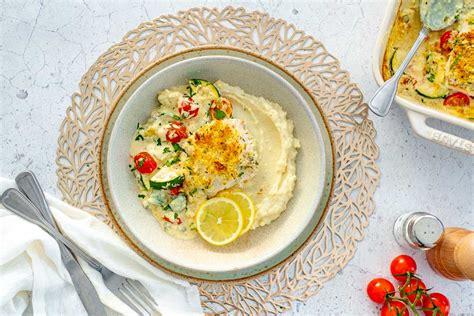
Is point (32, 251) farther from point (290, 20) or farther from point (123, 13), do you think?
point (290, 20)

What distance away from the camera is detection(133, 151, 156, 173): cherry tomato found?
278 centimetres

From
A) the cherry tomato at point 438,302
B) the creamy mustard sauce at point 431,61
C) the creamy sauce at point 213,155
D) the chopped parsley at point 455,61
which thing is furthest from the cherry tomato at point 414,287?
the chopped parsley at point 455,61

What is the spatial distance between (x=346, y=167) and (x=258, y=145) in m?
0.48

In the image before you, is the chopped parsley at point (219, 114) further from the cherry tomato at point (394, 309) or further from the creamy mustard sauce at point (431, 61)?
the cherry tomato at point (394, 309)

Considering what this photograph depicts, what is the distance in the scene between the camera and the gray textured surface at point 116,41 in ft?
9.69

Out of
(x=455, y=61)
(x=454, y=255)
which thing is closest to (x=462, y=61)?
(x=455, y=61)

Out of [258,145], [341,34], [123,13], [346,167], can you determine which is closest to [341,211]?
[346,167]

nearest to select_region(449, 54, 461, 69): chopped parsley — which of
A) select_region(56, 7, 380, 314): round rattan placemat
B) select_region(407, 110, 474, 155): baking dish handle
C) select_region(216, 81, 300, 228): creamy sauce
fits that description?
select_region(407, 110, 474, 155): baking dish handle

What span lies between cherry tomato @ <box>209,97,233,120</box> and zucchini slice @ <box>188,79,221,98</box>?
34 millimetres

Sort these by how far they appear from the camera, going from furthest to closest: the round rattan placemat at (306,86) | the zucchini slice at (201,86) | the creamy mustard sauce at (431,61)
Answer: the creamy mustard sauce at (431,61)
the round rattan placemat at (306,86)
the zucchini slice at (201,86)

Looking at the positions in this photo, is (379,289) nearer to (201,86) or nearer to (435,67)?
(435,67)

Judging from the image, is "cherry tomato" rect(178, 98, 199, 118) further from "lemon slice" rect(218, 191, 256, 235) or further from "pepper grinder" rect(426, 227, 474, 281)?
"pepper grinder" rect(426, 227, 474, 281)

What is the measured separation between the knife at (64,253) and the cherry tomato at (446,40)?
7.16 feet

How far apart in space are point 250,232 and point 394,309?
84cm
